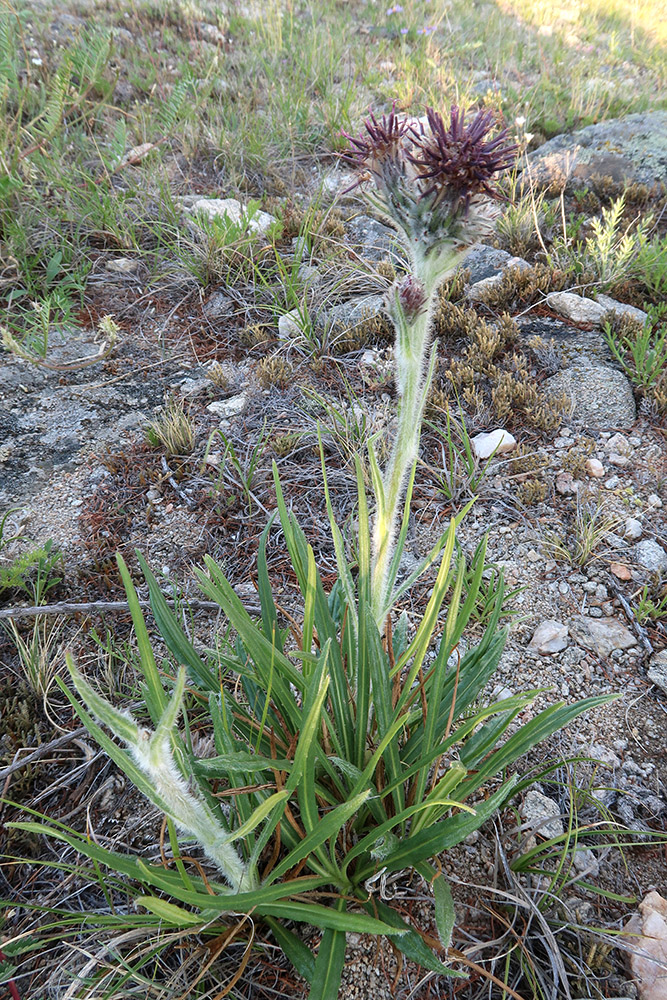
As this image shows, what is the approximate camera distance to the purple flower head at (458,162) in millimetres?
1329

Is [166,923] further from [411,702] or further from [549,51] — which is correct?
[549,51]

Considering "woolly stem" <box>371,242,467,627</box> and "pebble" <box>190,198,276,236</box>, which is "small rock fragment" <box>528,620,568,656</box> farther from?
"pebble" <box>190,198,276,236</box>

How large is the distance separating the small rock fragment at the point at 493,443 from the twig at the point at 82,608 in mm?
1333

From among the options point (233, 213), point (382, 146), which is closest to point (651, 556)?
point (382, 146)

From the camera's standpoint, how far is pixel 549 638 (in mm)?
2232

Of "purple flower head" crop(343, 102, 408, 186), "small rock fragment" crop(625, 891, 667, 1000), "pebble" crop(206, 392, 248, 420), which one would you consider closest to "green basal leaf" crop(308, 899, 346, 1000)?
"small rock fragment" crop(625, 891, 667, 1000)

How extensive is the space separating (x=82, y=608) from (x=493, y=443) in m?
1.94

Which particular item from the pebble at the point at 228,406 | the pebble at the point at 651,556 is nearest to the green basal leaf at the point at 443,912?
the pebble at the point at 651,556

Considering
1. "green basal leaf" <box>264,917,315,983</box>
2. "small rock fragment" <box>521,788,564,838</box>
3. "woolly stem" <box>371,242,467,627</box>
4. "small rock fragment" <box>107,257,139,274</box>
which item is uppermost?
"woolly stem" <box>371,242,467,627</box>

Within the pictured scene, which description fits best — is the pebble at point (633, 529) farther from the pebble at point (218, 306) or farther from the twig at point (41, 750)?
the pebble at point (218, 306)

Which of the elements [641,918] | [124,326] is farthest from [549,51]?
[641,918]

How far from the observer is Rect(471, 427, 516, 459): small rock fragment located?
9.45ft

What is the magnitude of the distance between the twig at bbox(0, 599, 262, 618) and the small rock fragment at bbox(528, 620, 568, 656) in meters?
1.04

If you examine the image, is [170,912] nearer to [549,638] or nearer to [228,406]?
[549,638]
